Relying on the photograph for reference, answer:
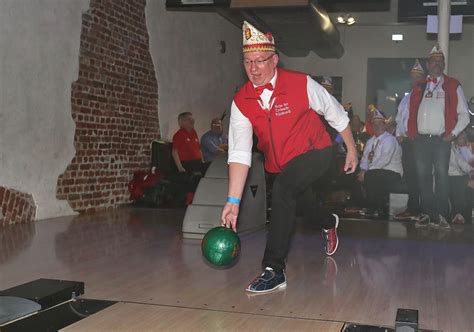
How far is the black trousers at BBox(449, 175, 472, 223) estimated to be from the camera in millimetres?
5871

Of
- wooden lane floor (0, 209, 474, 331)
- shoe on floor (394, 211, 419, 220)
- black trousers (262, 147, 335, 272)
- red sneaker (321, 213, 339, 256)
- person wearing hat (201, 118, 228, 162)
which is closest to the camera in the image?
wooden lane floor (0, 209, 474, 331)

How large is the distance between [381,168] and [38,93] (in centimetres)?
355

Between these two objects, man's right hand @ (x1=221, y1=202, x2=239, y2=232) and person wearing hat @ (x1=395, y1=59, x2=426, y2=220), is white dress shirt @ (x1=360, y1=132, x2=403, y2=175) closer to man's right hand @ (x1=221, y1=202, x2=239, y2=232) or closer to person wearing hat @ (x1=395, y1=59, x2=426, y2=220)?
person wearing hat @ (x1=395, y1=59, x2=426, y2=220)

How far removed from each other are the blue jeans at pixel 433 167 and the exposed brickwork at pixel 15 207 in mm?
3524

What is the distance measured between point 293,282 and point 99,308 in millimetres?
1037

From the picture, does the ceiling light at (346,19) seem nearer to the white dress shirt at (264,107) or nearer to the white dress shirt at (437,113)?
the white dress shirt at (437,113)

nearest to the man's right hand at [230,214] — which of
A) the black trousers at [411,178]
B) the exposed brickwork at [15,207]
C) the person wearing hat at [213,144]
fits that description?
the exposed brickwork at [15,207]

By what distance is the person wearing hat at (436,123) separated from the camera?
5152 millimetres

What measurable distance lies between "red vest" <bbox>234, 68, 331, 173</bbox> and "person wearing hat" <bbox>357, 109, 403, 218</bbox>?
3.58 m

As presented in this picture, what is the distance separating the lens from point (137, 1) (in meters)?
7.55

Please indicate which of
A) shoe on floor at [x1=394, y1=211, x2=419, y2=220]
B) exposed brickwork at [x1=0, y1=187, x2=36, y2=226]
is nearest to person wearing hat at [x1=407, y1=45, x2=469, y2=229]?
shoe on floor at [x1=394, y1=211, x2=419, y2=220]

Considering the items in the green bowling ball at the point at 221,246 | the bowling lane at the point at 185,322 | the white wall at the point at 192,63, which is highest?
the white wall at the point at 192,63

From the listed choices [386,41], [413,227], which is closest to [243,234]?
[413,227]

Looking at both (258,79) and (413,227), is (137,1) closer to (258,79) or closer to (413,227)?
(413,227)
